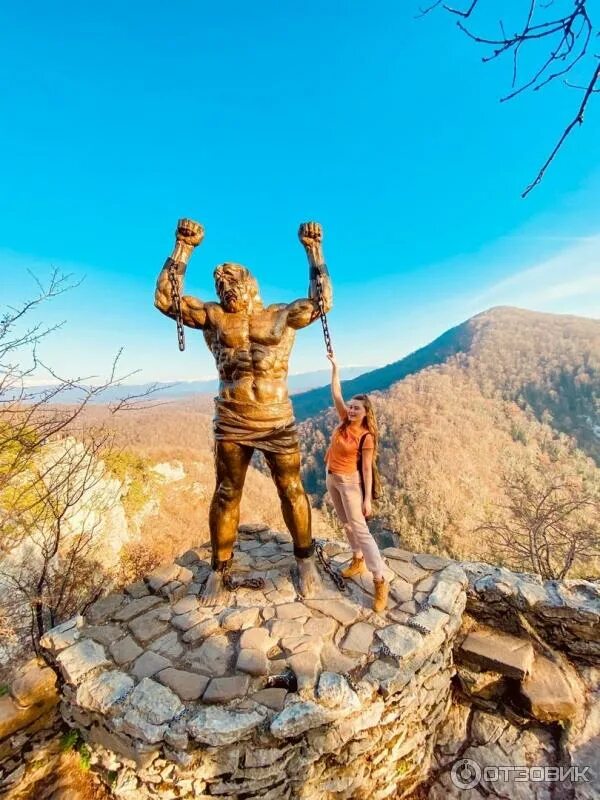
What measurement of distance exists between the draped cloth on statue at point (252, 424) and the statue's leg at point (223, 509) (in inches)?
4.9

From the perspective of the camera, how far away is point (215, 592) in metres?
3.52

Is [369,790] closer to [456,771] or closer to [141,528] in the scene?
[456,771]

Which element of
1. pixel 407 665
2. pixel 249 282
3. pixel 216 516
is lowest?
pixel 407 665

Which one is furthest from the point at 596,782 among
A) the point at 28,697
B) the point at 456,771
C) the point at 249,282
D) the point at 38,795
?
the point at 249,282

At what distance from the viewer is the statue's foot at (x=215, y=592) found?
348 cm

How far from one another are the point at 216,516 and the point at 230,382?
1394mm

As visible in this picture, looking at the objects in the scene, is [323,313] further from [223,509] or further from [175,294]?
[223,509]

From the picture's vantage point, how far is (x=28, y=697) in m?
2.81

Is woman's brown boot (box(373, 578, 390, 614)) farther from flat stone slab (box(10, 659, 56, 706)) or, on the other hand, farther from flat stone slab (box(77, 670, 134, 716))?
flat stone slab (box(10, 659, 56, 706))

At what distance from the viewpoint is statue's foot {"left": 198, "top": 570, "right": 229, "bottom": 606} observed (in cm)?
348

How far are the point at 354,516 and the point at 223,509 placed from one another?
133 centimetres

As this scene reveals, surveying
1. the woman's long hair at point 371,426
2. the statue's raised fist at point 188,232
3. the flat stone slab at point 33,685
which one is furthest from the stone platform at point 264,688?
the statue's raised fist at point 188,232

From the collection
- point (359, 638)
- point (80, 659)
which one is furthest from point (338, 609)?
point (80, 659)

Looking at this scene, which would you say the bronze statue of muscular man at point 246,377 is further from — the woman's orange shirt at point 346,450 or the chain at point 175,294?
the woman's orange shirt at point 346,450
